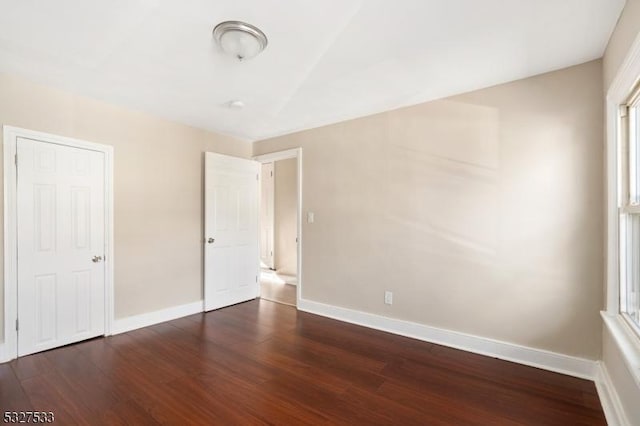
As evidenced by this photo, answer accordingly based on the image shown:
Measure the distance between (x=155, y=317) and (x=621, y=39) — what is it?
185 inches

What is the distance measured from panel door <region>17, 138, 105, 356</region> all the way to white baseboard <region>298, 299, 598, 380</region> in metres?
2.58

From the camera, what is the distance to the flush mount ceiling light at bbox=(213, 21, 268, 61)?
1895 millimetres

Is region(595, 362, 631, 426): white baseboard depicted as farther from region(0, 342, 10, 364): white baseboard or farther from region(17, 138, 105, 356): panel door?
region(0, 342, 10, 364): white baseboard

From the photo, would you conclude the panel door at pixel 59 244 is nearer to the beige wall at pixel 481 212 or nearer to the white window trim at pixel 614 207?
the beige wall at pixel 481 212

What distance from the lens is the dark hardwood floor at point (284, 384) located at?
6.17 ft

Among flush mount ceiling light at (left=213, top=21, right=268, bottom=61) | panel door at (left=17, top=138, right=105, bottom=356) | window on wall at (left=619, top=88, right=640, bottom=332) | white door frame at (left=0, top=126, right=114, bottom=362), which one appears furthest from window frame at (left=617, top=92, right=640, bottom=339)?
white door frame at (left=0, top=126, right=114, bottom=362)

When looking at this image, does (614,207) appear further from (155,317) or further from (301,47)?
(155,317)

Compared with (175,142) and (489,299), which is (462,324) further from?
(175,142)

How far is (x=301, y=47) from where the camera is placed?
2143mm

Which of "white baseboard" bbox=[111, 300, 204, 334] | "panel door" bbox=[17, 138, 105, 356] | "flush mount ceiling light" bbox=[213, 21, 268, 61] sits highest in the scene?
"flush mount ceiling light" bbox=[213, 21, 268, 61]

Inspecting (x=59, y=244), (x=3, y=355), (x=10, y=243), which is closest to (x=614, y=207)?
Answer: (x=59, y=244)

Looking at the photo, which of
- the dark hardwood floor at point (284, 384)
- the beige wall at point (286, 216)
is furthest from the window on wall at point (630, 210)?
the beige wall at point (286, 216)

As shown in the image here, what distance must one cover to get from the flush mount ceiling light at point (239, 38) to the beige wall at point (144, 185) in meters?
1.89

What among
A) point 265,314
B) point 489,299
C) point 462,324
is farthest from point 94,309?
point 489,299
